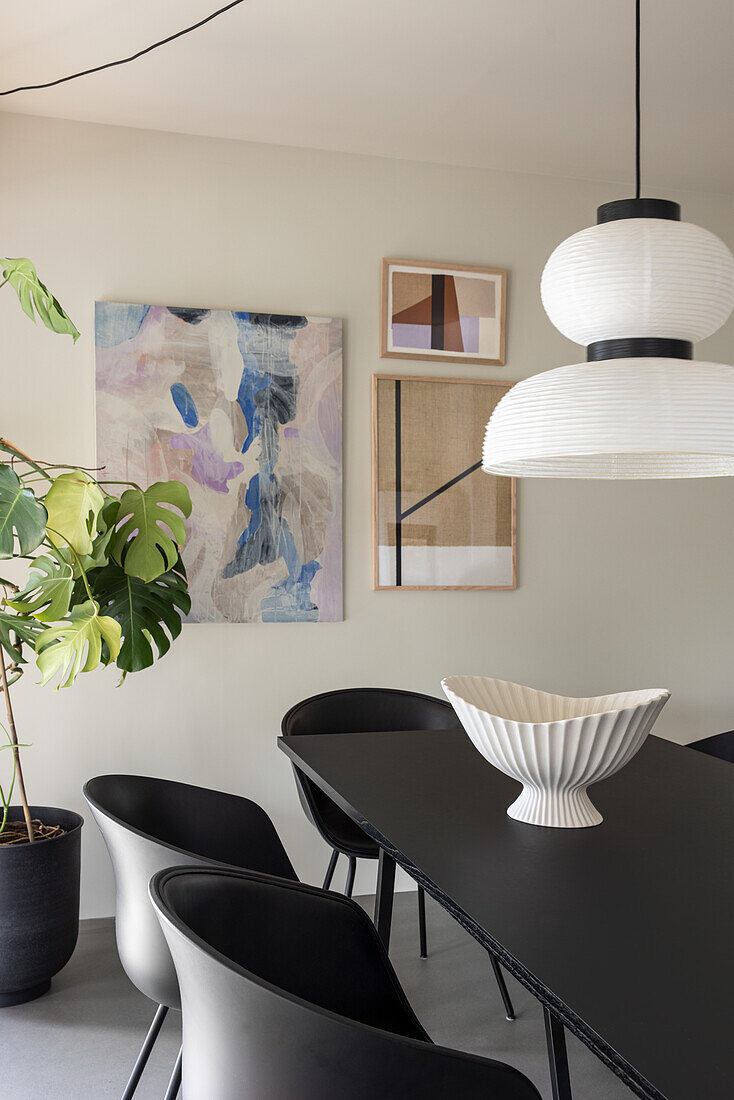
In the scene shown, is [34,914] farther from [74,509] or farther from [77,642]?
[74,509]

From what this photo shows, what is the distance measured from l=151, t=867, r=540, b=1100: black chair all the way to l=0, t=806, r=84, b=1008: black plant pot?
4.51 feet

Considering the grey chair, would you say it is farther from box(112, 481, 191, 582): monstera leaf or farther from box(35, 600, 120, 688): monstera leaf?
box(112, 481, 191, 582): monstera leaf

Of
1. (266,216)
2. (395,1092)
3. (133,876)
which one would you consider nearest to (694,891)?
(395,1092)

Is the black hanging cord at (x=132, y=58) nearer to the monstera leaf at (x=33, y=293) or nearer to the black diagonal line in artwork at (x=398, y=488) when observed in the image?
the monstera leaf at (x=33, y=293)

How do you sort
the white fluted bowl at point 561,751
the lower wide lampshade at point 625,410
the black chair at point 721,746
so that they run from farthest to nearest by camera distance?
the black chair at point 721,746
the white fluted bowl at point 561,751
the lower wide lampshade at point 625,410

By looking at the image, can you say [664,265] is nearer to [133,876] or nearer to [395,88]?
[133,876]

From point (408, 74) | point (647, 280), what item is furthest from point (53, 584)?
point (408, 74)

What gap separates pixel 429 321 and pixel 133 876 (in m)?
2.42

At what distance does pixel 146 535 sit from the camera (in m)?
2.66

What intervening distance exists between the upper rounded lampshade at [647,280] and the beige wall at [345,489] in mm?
1920

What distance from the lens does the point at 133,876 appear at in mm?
1685

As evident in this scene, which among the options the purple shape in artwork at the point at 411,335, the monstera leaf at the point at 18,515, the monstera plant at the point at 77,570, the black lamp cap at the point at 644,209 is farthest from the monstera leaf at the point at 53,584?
the black lamp cap at the point at 644,209

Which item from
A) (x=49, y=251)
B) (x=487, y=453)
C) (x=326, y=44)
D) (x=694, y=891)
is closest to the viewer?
(x=694, y=891)

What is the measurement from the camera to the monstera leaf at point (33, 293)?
2.49 meters
